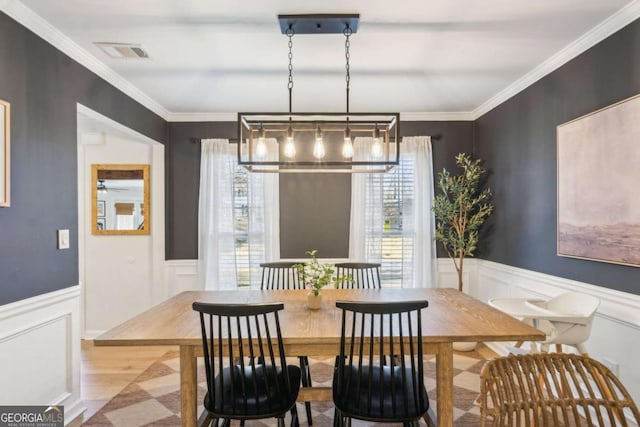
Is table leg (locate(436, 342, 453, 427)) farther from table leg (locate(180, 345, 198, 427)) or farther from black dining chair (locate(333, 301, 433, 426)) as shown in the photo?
table leg (locate(180, 345, 198, 427))

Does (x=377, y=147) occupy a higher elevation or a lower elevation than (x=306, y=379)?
higher

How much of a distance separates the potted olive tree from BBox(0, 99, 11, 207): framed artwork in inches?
144

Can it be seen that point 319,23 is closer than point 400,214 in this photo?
Yes

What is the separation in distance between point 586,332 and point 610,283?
0.39 meters

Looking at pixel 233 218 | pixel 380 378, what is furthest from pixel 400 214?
pixel 380 378

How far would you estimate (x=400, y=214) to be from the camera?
4426 mm

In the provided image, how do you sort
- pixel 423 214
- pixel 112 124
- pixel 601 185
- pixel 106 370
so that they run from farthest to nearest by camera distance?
pixel 423 214
pixel 106 370
pixel 112 124
pixel 601 185

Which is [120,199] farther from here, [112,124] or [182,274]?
[112,124]

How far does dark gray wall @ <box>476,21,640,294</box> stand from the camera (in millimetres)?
2352

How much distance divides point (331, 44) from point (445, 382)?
2292 mm

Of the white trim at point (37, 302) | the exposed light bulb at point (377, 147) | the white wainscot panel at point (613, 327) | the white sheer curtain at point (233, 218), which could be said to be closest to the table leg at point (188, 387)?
the white trim at point (37, 302)

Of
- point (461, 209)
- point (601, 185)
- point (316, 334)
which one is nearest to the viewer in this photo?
point (316, 334)

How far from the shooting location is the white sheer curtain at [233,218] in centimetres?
437

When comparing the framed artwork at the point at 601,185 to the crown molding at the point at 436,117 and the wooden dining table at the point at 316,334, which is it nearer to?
the wooden dining table at the point at 316,334
